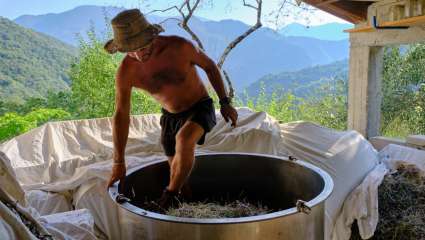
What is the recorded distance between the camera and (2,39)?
7.93m

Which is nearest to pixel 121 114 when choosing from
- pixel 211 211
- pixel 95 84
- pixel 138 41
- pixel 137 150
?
pixel 138 41

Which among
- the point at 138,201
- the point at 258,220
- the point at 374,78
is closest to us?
the point at 258,220

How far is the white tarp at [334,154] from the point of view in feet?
10.1

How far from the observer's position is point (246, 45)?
18062mm

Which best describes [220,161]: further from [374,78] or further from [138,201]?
[374,78]

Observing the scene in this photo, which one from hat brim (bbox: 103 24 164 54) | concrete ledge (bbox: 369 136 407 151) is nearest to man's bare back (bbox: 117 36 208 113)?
hat brim (bbox: 103 24 164 54)

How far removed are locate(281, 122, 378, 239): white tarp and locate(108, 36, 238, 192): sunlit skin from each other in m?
1.37

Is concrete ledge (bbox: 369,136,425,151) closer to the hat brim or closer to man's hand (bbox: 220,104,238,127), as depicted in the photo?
man's hand (bbox: 220,104,238,127)

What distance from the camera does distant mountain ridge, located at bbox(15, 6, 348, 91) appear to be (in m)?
8.57

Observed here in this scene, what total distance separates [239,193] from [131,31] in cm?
116

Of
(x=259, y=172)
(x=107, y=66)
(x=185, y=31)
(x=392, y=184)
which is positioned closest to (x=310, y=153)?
(x=392, y=184)

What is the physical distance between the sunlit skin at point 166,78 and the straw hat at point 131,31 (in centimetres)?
14

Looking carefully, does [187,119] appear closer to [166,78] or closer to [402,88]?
[166,78]

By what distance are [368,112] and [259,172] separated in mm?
2465
